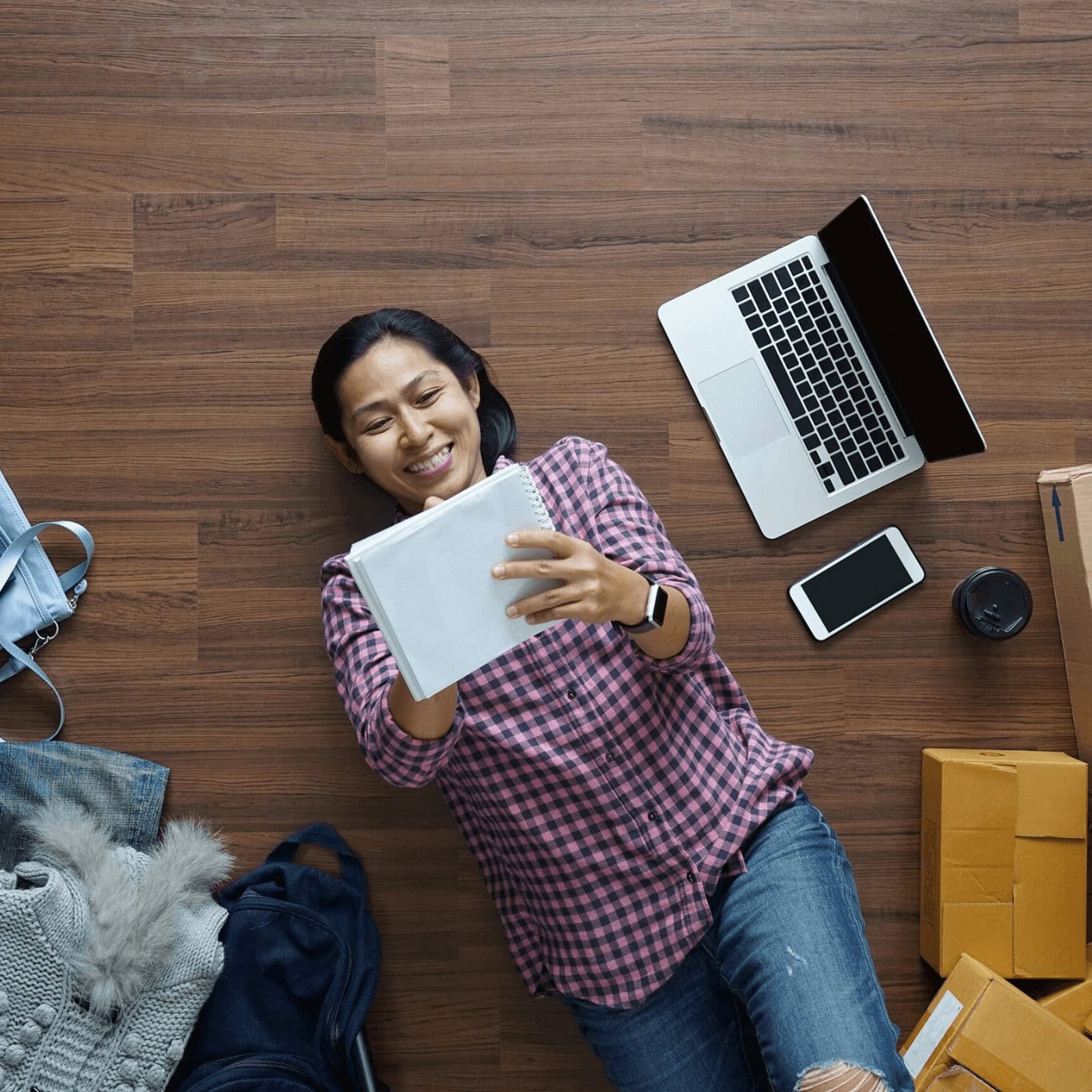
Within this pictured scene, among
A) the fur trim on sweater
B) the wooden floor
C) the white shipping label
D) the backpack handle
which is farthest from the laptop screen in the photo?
the fur trim on sweater

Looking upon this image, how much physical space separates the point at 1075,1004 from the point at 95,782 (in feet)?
4.86

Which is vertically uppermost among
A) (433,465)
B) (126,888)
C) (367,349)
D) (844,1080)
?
(367,349)

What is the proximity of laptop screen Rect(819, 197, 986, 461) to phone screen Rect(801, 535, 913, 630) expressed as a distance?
17 cm

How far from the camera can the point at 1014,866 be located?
1342 millimetres

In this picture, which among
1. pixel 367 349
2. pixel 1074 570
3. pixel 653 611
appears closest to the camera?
pixel 653 611

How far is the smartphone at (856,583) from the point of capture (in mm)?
1437

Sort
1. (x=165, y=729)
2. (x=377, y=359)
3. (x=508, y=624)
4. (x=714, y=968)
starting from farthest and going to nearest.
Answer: (x=165, y=729) < (x=714, y=968) < (x=377, y=359) < (x=508, y=624)

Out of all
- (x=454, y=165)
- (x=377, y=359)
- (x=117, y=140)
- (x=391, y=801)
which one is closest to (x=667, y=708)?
(x=391, y=801)

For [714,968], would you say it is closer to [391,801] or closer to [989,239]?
[391,801]

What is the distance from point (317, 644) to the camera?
143cm

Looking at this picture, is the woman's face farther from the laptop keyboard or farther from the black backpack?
the black backpack

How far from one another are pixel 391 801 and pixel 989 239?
4.23ft

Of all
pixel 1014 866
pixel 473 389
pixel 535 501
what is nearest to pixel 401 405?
pixel 473 389

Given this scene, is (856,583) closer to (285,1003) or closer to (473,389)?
(473,389)
